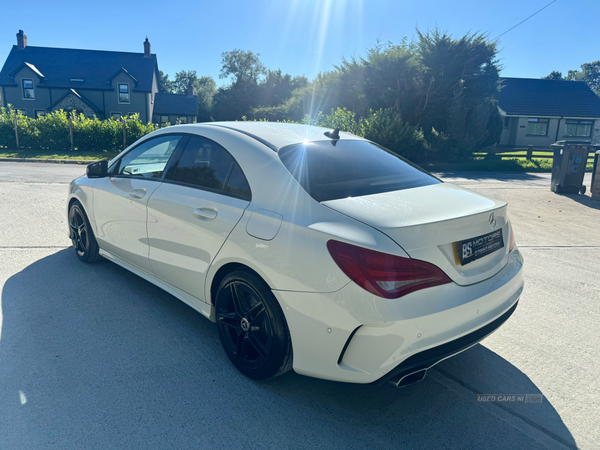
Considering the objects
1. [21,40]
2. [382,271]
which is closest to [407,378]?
[382,271]

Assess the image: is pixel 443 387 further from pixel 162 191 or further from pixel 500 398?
pixel 162 191

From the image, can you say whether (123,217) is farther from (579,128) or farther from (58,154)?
(579,128)

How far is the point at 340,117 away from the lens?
2223cm

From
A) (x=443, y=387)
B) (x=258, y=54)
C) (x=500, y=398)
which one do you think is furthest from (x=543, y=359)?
(x=258, y=54)

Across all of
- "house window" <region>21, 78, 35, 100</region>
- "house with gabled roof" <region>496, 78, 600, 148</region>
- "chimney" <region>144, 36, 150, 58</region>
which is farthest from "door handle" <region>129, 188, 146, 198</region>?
"chimney" <region>144, 36, 150, 58</region>

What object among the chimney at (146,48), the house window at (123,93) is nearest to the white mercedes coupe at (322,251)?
the house window at (123,93)

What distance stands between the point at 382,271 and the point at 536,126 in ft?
129

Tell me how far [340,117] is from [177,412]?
20.9 m

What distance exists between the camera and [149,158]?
417 cm

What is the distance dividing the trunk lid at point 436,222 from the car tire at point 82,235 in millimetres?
3362

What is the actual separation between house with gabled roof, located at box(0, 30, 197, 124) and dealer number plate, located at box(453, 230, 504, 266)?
43.3 m

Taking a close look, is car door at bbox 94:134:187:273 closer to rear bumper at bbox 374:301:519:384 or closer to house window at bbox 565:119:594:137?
rear bumper at bbox 374:301:519:384

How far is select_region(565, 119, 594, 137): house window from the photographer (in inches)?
1425

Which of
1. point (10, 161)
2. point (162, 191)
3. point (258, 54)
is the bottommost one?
point (10, 161)
